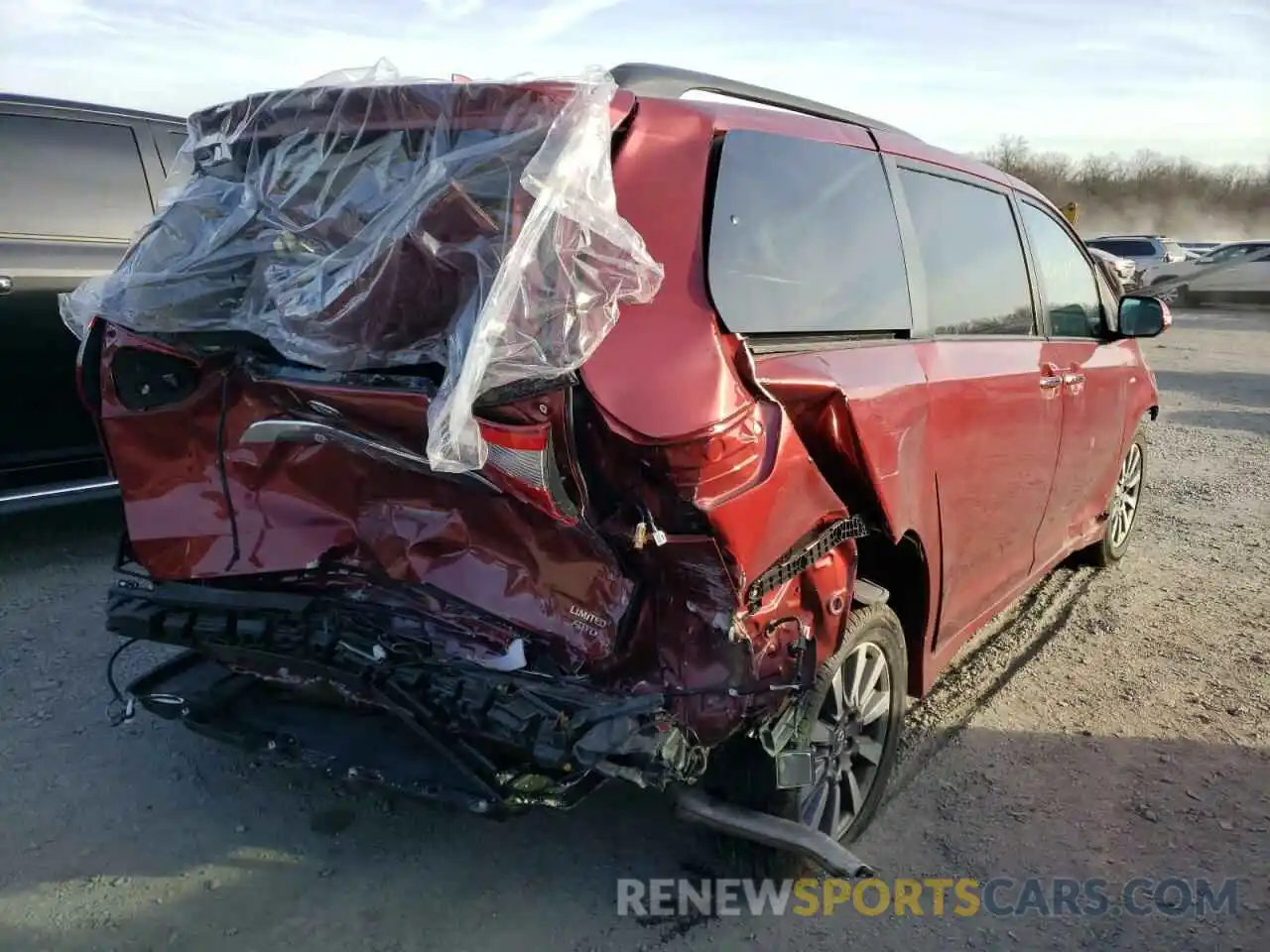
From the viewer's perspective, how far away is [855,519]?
278 centimetres

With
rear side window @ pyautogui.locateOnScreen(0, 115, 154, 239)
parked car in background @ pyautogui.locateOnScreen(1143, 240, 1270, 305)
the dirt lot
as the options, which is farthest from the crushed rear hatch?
parked car in background @ pyautogui.locateOnScreen(1143, 240, 1270, 305)

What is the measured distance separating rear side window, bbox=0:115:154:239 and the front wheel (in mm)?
5177

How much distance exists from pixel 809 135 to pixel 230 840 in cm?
258

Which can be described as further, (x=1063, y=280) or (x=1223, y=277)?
(x=1223, y=277)

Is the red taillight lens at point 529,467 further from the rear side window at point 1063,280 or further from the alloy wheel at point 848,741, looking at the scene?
the rear side window at point 1063,280

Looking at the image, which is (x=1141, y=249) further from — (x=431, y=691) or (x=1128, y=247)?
(x=431, y=691)

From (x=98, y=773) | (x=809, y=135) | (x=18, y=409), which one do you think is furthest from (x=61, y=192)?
(x=809, y=135)

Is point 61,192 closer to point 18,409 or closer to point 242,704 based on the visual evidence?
point 18,409

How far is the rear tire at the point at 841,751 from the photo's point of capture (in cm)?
269

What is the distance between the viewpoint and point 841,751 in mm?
2988

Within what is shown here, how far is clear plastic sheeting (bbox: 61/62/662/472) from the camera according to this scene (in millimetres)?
2221

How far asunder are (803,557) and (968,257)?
172 cm

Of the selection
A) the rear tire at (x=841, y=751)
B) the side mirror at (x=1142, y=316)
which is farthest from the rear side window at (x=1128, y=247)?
the rear tire at (x=841, y=751)

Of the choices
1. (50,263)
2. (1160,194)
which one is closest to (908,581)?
(50,263)
